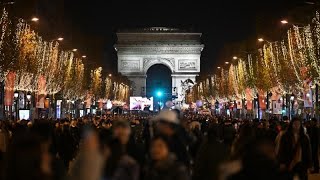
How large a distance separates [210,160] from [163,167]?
312 cm

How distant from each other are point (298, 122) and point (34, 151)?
931 centimetres

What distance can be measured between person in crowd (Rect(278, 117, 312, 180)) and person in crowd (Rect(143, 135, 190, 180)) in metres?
6.51

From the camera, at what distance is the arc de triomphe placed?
153750 millimetres

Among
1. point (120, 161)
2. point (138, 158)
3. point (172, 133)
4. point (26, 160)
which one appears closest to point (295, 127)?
point (172, 133)

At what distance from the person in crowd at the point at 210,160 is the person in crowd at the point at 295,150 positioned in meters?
3.49

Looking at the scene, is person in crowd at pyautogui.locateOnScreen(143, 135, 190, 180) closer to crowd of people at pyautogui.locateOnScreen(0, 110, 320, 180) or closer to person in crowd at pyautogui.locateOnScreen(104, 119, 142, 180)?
crowd of people at pyautogui.locateOnScreen(0, 110, 320, 180)

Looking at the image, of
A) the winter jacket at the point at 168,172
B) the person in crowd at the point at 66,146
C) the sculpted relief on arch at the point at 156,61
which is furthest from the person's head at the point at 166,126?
the sculpted relief on arch at the point at 156,61

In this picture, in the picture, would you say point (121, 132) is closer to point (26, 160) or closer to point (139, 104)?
point (26, 160)

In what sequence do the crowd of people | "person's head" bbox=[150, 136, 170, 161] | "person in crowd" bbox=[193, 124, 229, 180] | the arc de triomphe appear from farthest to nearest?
the arc de triomphe → "person in crowd" bbox=[193, 124, 229, 180] → "person's head" bbox=[150, 136, 170, 161] → the crowd of people

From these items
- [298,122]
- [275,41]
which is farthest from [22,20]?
[298,122]

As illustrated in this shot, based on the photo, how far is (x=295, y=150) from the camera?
50.3ft

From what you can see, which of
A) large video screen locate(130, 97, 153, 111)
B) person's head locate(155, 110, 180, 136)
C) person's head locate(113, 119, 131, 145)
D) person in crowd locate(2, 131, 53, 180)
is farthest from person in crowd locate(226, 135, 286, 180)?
large video screen locate(130, 97, 153, 111)

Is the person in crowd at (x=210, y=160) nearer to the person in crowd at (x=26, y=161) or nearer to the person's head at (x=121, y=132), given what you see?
the person's head at (x=121, y=132)

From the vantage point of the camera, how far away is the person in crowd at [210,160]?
11492 millimetres
